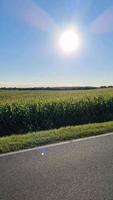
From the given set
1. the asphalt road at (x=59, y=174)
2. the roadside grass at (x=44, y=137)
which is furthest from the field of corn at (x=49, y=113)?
the asphalt road at (x=59, y=174)

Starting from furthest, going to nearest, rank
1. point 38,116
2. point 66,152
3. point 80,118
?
point 80,118
point 38,116
point 66,152

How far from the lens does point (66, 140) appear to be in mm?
9641

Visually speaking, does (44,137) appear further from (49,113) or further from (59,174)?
(49,113)

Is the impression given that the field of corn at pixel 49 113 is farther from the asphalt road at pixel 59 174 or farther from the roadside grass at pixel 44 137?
the asphalt road at pixel 59 174

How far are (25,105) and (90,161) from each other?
8164 mm

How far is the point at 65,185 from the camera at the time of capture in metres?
5.47

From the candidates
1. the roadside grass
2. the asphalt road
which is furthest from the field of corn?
the asphalt road

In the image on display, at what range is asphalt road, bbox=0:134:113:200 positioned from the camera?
5.07m

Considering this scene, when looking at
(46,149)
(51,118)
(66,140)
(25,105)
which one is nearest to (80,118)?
(51,118)

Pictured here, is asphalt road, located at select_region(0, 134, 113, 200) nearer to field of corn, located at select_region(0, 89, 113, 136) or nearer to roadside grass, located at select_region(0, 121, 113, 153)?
roadside grass, located at select_region(0, 121, 113, 153)

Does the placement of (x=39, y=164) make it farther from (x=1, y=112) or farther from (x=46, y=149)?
(x=1, y=112)

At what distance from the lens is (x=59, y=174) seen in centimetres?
607

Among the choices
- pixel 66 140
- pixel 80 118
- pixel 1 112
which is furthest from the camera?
pixel 80 118

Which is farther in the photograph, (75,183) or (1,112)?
(1,112)
